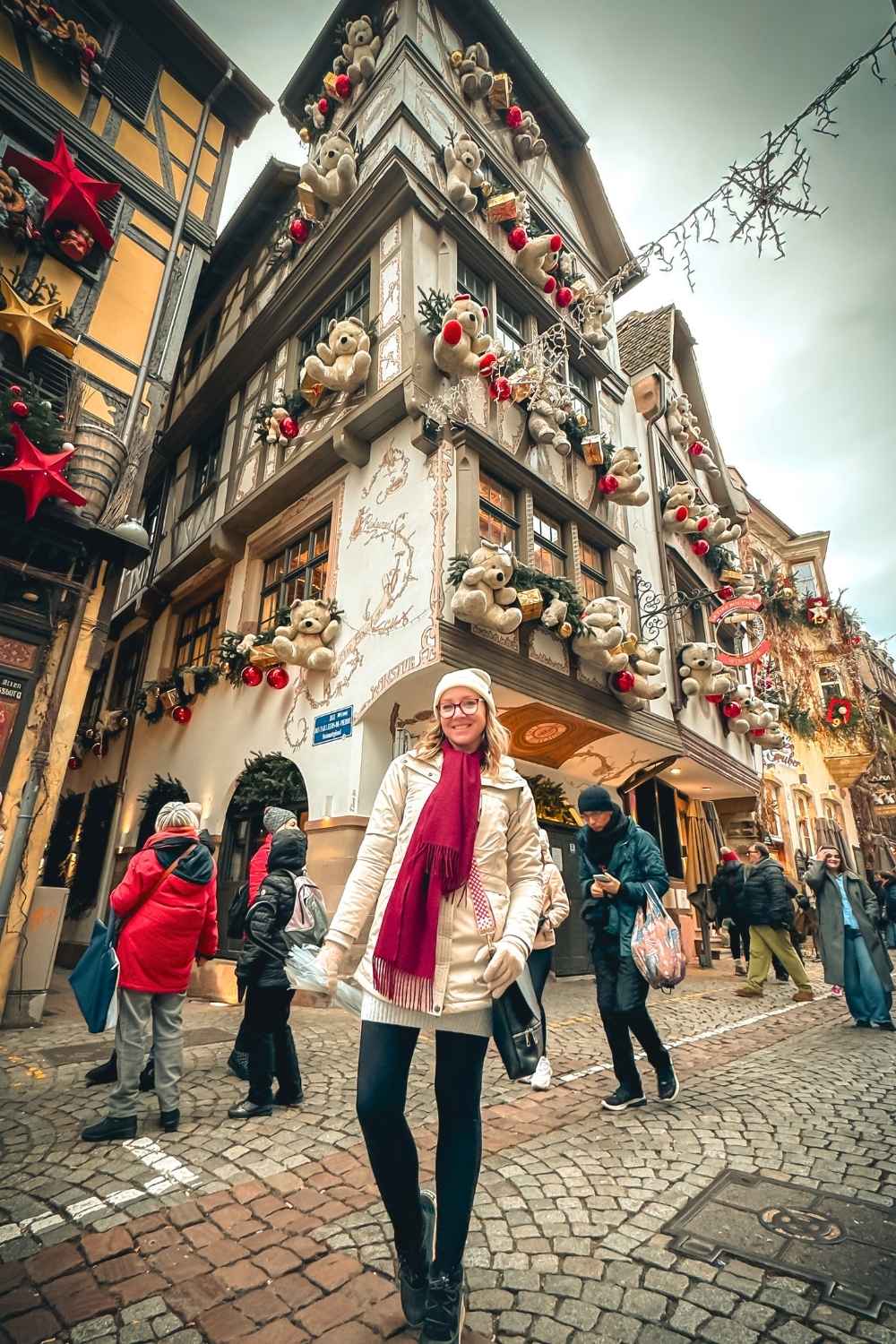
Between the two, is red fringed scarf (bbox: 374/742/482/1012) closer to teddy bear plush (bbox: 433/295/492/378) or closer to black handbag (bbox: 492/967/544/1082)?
black handbag (bbox: 492/967/544/1082)

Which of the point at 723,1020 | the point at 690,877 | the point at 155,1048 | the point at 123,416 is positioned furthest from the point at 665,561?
the point at 155,1048

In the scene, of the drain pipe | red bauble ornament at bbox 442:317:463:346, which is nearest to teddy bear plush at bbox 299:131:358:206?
the drain pipe

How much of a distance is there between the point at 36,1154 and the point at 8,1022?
3811 mm

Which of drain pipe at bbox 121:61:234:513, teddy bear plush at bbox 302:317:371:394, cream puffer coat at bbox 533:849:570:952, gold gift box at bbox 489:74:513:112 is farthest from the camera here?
gold gift box at bbox 489:74:513:112

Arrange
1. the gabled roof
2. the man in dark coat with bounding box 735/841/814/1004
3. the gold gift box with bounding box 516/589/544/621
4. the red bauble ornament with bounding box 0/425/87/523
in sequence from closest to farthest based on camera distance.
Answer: the red bauble ornament with bounding box 0/425/87/523 → the man in dark coat with bounding box 735/841/814/1004 → the gold gift box with bounding box 516/589/544/621 → the gabled roof

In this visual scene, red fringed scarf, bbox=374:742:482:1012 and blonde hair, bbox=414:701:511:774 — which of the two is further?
blonde hair, bbox=414:701:511:774

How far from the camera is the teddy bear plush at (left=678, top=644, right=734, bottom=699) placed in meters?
12.3

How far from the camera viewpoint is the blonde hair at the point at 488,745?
2.21 meters

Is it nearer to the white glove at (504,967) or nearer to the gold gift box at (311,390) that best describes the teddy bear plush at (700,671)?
the gold gift box at (311,390)

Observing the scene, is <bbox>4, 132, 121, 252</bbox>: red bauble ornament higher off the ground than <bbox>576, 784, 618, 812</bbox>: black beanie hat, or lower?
higher

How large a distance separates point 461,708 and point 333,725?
20.0ft

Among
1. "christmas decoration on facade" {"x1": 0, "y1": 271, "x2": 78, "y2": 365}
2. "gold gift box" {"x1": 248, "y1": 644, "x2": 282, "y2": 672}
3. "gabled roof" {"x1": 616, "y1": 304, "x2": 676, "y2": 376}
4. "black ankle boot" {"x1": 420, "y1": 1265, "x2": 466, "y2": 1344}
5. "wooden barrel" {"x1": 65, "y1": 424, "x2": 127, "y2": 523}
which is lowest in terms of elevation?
"black ankle boot" {"x1": 420, "y1": 1265, "x2": 466, "y2": 1344}

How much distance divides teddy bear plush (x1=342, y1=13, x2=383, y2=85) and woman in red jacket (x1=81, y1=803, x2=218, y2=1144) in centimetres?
1376

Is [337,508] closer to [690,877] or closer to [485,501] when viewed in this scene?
[485,501]
